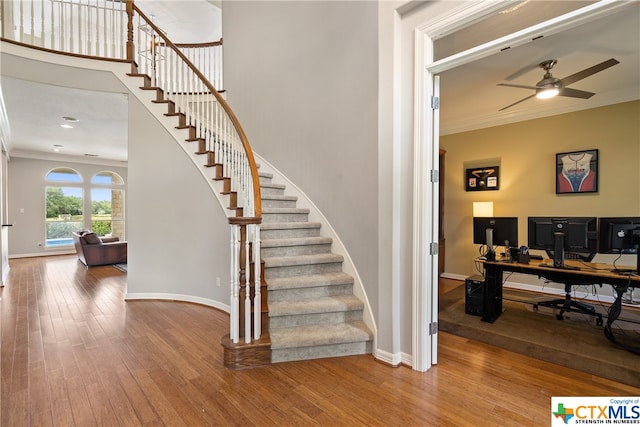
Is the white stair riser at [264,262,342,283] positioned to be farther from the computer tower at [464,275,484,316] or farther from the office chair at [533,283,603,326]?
the office chair at [533,283,603,326]

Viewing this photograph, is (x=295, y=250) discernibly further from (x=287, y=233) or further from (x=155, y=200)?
(x=155, y=200)

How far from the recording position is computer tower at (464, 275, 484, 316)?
3158 mm

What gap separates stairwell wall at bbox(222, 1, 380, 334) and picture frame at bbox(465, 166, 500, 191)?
10.1ft

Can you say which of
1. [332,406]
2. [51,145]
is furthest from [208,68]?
[332,406]

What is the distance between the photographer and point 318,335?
2.37 meters

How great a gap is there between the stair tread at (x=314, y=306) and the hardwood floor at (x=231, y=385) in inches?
15.8

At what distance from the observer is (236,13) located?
4543 millimetres

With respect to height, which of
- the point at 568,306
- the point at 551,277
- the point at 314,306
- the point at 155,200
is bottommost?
the point at 568,306

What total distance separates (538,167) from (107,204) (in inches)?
436

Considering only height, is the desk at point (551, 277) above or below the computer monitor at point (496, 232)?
below

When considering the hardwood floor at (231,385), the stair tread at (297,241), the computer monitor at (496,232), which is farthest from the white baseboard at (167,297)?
the computer monitor at (496,232)

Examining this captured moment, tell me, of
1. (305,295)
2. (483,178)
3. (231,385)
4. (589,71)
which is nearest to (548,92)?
(589,71)

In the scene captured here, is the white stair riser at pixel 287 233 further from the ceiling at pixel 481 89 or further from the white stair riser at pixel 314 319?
the ceiling at pixel 481 89

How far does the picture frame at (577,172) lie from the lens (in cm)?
396
